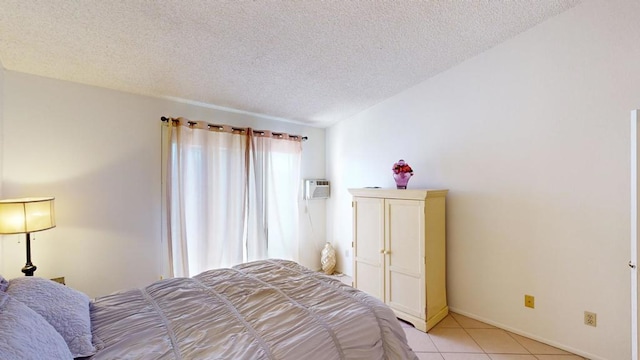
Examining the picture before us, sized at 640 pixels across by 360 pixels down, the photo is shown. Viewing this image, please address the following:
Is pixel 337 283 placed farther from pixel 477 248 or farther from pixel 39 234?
pixel 39 234

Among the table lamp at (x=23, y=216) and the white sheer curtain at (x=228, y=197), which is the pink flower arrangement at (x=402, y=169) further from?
the table lamp at (x=23, y=216)

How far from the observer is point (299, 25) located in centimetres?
196

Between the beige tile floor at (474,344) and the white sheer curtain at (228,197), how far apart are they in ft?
6.56

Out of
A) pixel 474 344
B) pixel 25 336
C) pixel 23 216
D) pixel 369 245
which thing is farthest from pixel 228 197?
pixel 474 344

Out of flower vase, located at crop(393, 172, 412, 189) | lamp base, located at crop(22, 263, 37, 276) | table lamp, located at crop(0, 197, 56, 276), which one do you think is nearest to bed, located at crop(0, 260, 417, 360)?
table lamp, located at crop(0, 197, 56, 276)

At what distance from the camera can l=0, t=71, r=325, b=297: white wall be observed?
211 centimetres

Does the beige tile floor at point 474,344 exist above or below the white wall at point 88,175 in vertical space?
below

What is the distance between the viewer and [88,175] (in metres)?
2.38

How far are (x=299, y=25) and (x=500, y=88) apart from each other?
202 cm

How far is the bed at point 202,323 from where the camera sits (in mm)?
1024

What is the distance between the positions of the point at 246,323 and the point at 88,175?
2212 mm

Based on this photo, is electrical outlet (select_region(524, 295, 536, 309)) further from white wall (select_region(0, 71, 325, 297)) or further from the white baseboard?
white wall (select_region(0, 71, 325, 297))

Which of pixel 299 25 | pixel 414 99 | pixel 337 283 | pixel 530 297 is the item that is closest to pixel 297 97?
pixel 299 25

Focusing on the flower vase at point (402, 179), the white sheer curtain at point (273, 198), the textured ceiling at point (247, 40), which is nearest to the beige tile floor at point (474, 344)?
the flower vase at point (402, 179)
